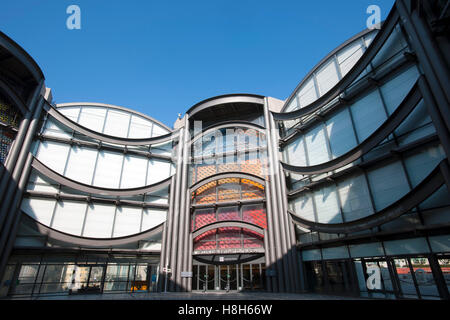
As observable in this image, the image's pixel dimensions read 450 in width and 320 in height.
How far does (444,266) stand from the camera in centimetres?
1105

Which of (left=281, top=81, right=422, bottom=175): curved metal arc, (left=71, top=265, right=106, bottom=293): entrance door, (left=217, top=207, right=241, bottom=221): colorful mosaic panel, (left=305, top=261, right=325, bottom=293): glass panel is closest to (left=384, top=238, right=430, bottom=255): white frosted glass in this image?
(left=281, top=81, right=422, bottom=175): curved metal arc

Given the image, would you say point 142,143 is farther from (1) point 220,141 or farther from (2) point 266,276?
(2) point 266,276

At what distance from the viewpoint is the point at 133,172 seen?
25859 mm

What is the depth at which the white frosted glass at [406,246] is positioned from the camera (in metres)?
11.9

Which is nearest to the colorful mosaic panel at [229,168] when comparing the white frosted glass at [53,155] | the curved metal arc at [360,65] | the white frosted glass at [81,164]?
the curved metal arc at [360,65]

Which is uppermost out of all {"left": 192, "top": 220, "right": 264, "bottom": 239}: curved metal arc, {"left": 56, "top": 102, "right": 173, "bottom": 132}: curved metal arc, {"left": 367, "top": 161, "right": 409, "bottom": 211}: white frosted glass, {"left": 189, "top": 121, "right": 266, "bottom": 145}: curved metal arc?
{"left": 56, "top": 102, "right": 173, "bottom": 132}: curved metal arc

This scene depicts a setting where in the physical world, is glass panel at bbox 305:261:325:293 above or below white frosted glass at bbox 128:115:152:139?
below

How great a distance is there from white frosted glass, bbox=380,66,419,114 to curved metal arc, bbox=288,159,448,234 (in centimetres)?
591

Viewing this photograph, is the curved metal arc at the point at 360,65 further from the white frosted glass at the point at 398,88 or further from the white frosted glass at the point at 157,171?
the white frosted glass at the point at 157,171

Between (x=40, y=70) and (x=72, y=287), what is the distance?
19.4m

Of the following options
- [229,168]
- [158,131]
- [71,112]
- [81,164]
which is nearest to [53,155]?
[81,164]

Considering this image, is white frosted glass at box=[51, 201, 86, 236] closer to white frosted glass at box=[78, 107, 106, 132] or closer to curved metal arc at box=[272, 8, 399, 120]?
white frosted glass at box=[78, 107, 106, 132]

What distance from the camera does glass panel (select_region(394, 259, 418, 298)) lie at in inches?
470

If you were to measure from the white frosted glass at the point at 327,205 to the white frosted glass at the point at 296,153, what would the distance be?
337 centimetres
